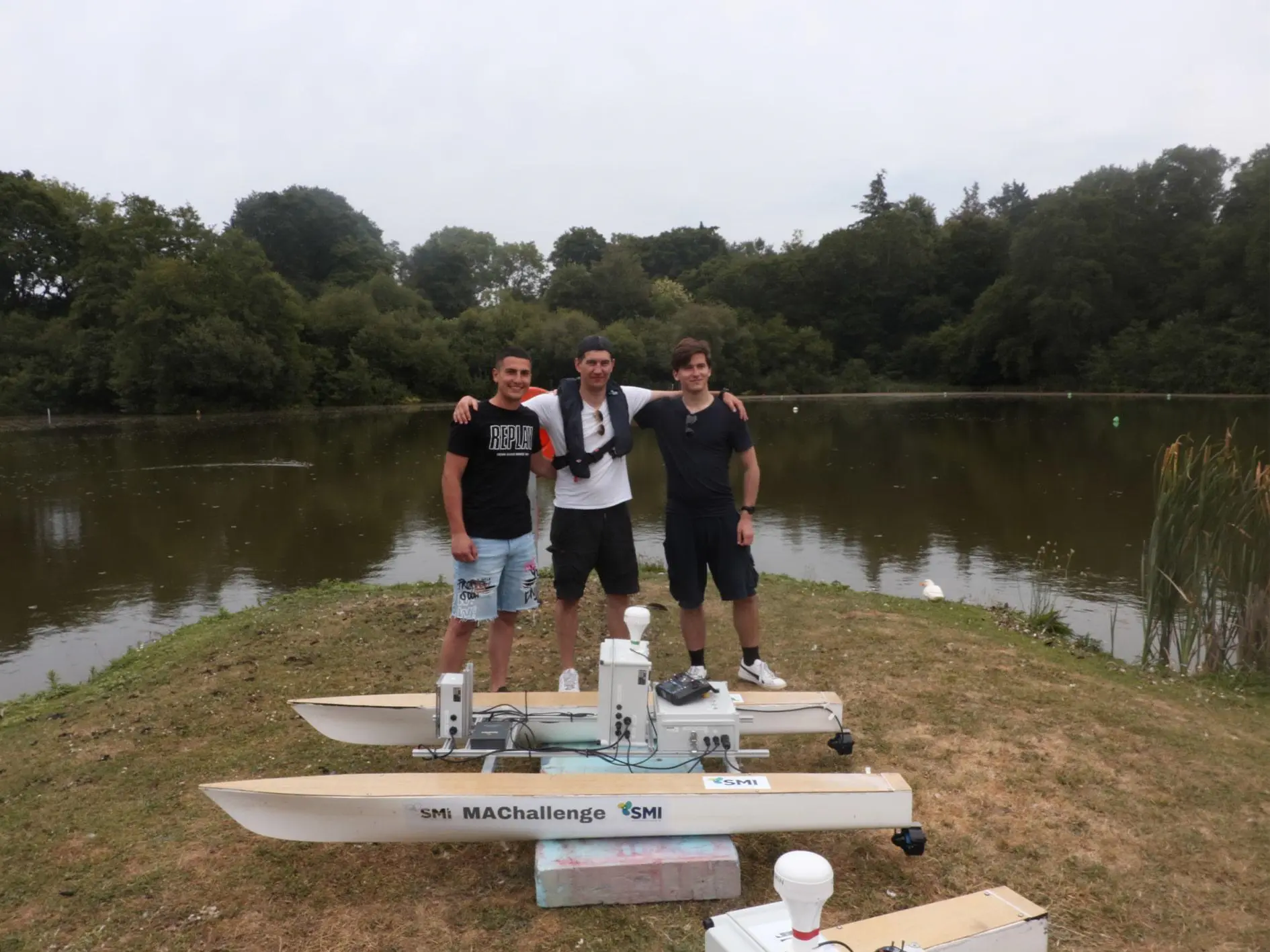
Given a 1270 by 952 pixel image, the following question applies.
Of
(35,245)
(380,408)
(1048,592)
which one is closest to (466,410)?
(1048,592)

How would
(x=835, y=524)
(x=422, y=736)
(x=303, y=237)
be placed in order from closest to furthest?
(x=422, y=736), (x=835, y=524), (x=303, y=237)

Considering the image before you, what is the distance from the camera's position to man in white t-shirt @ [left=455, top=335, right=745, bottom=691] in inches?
171

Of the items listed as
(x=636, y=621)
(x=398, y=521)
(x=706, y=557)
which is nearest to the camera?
(x=636, y=621)

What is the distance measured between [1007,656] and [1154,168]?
215 feet

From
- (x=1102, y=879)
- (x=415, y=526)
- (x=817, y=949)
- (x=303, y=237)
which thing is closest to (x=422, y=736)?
(x=817, y=949)

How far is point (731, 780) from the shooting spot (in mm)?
3115

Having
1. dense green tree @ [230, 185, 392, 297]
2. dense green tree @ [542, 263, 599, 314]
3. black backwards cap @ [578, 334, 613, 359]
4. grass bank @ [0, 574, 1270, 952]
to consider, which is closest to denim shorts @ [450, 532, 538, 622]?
grass bank @ [0, 574, 1270, 952]

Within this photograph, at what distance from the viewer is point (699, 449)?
450 cm

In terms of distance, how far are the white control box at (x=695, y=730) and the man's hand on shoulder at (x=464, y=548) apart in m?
1.29

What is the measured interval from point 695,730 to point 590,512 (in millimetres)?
1349

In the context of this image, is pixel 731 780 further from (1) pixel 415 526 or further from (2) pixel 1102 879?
(1) pixel 415 526

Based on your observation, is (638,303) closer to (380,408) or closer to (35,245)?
(380,408)

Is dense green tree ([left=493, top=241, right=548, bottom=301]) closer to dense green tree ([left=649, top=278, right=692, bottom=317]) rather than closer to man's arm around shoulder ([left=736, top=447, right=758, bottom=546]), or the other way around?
dense green tree ([left=649, top=278, right=692, bottom=317])

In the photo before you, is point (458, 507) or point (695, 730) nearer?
point (695, 730)
